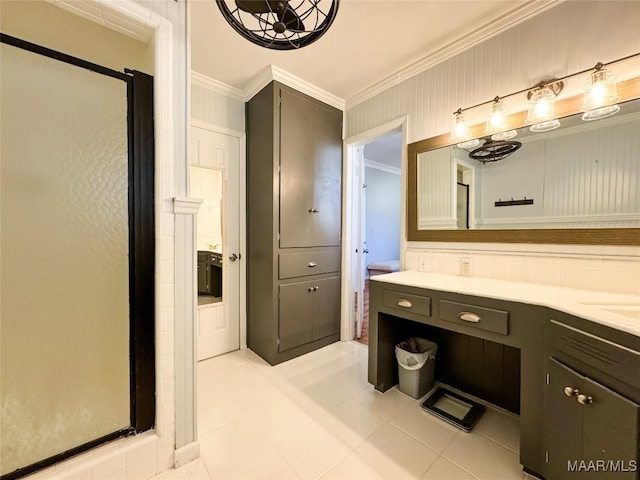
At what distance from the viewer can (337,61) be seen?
6.97ft

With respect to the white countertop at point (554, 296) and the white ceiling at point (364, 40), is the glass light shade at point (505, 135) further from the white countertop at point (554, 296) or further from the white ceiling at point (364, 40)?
the white countertop at point (554, 296)

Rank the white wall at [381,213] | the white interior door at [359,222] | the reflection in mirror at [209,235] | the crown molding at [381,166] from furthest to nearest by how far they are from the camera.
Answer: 1. the white wall at [381,213]
2. the crown molding at [381,166]
3. the white interior door at [359,222]
4. the reflection in mirror at [209,235]

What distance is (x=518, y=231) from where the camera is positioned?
1.64m

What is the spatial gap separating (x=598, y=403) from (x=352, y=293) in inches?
79.0

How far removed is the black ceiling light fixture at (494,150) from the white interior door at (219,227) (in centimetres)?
208

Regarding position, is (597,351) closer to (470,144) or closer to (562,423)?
(562,423)

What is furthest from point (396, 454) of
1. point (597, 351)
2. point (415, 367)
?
point (597, 351)

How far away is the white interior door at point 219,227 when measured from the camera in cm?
241

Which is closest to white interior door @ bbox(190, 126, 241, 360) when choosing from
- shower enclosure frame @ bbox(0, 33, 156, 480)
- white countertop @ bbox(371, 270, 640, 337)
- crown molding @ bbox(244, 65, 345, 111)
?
crown molding @ bbox(244, 65, 345, 111)

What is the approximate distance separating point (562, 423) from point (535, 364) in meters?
0.22

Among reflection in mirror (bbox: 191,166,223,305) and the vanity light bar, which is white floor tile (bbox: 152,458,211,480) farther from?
the vanity light bar

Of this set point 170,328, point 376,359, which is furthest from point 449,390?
point 170,328

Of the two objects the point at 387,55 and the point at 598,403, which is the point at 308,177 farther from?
the point at 598,403

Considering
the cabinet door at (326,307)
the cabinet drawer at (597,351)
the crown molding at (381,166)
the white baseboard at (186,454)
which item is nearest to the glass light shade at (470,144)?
the cabinet drawer at (597,351)
